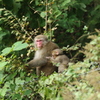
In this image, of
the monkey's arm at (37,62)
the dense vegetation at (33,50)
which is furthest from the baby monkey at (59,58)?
the monkey's arm at (37,62)

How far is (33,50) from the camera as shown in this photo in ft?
15.6

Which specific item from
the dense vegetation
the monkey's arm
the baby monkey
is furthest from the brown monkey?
the baby monkey

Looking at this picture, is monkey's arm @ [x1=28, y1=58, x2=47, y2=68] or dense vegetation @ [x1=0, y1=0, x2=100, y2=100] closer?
dense vegetation @ [x1=0, y1=0, x2=100, y2=100]

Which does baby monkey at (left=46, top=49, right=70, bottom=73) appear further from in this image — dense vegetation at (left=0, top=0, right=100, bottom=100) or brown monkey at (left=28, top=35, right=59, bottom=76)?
→ brown monkey at (left=28, top=35, right=59, bottom=76)

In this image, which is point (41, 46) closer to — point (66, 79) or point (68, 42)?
point (68, 42)

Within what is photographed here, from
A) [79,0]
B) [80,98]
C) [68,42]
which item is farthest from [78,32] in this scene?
[80,98]

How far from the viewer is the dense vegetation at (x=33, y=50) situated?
263 centimetres

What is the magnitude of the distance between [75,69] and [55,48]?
2.16 meters

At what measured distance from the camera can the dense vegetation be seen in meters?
2.63

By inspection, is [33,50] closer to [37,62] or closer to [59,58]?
[37,62]

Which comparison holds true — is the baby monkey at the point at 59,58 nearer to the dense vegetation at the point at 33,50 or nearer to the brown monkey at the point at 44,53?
the dense vegetation at the point at 33,50

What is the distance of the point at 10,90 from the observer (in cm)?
372

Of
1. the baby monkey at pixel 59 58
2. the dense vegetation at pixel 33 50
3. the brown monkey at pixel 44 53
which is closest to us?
the dense vegetation at pixel 33 50

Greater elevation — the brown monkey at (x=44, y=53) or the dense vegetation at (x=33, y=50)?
the dense vegetation at (x=33, y=50)
